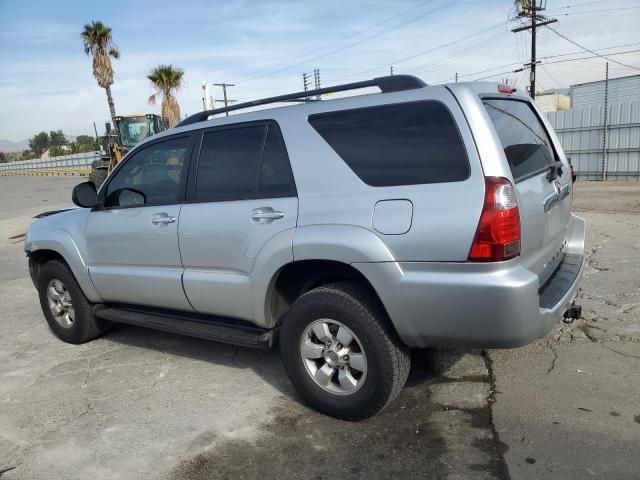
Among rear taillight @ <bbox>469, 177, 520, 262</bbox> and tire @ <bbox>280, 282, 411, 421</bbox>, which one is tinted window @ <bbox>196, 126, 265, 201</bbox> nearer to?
tire @ <bbox>280, 282, 411, 421</bbox>

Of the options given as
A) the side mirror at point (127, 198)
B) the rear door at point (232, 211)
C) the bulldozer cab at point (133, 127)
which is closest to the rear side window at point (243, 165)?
the rear door at point (232, 211)

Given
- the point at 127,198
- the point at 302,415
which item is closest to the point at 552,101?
the point at 127,198

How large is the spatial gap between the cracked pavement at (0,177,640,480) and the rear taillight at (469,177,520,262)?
3.52 feet

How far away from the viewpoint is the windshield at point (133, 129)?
2411 cm

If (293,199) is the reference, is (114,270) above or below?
below

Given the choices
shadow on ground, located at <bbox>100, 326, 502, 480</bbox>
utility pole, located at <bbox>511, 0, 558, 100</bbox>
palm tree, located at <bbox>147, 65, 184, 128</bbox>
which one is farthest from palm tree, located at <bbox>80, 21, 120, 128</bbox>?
shadow on ground, located at <bbox>100, 326, 502, 480</bbox>

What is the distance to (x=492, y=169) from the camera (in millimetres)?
2688

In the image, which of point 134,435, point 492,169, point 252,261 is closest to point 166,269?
point 252,261

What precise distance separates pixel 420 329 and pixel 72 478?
80.8 inches

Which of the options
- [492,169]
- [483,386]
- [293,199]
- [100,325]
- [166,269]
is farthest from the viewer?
[100,325]

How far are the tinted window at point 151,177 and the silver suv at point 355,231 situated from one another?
13 mm

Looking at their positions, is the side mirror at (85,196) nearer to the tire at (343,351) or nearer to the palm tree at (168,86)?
the tire at (343,351)

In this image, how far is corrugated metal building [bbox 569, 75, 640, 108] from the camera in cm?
2450

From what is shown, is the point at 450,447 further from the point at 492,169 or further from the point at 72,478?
the point at 72,478
